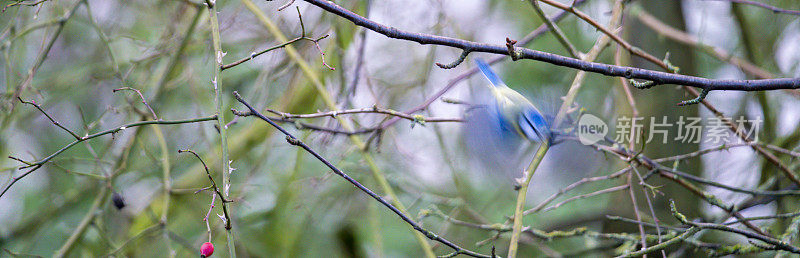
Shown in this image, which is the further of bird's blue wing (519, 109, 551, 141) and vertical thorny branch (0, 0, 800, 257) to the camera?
vertical thorny branch (0, 0, 800, 257)

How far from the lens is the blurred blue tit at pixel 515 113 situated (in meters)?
1.06

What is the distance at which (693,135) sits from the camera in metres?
2.21

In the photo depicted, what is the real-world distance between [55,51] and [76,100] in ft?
1.20

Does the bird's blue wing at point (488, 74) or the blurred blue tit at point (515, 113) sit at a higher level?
the bird's blue wing at point (488, 74)

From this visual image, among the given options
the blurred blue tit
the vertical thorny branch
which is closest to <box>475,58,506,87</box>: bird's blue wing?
the blurred blue tit

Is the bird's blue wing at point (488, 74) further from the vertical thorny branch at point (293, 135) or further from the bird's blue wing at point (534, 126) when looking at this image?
the vertical thorny branch at point (293, 135)

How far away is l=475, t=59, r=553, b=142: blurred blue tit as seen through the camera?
106 cm

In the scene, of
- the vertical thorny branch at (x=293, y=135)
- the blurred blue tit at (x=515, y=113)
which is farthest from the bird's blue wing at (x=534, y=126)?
the vertical thorny branch at (x=293, y=135)

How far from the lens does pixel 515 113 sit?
106cm

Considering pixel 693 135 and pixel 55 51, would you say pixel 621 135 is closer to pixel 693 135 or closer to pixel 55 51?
pixel 693 135

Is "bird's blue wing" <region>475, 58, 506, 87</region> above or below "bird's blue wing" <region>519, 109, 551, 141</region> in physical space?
above

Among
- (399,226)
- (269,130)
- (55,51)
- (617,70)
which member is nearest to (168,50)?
(269,130)

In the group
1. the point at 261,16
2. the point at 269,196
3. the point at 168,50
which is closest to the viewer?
the point at 261,16

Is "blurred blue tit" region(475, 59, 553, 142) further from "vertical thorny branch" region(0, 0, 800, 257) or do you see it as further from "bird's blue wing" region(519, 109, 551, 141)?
"vertical thorny branch" region(0, 0, 800, 257)
